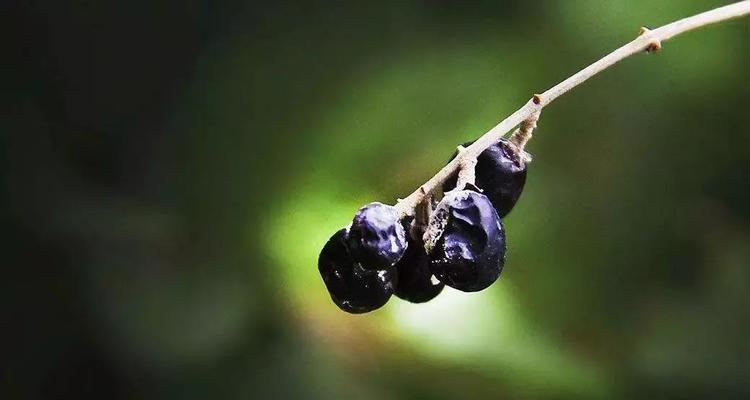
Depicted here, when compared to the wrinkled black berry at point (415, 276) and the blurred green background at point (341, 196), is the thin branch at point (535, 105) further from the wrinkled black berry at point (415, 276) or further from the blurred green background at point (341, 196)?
the blurred green background at point (341, 196)

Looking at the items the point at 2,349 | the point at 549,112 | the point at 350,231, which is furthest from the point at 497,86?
the point at 2,349

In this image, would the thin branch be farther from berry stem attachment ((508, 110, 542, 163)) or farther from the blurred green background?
the blurred green background

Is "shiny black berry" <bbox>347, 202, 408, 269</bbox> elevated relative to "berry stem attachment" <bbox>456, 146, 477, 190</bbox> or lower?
lower

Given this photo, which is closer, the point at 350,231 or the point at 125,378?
the point at 350,231

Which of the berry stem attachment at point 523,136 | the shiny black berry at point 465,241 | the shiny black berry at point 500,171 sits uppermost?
the berry stem attachment at point 523,136

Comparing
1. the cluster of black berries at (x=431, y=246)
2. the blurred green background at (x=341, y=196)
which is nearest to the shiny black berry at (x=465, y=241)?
the cluster of black berries at (x=431, y=246)

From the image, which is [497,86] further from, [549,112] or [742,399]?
[742,399]

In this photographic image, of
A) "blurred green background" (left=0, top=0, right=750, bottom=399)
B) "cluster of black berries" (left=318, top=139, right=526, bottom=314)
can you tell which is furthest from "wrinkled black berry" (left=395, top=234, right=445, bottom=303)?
"blurred green background" (left=0, top=0, right=750, bottom=399)

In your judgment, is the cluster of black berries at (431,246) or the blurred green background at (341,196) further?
the blurred green background at (341,196)
